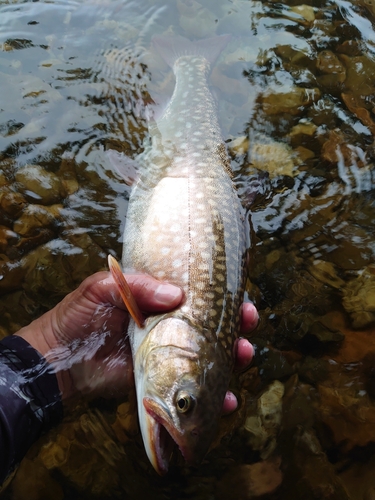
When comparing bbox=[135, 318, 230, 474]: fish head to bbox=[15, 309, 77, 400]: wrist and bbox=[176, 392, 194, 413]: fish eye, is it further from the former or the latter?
bbox=[15, 309, 77, 400]: wrist

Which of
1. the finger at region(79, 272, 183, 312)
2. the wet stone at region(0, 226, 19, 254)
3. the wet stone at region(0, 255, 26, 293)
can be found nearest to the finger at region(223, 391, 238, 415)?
the finger at region(79, 272, 183, 312)

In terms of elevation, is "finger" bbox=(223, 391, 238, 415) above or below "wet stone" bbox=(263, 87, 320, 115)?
below

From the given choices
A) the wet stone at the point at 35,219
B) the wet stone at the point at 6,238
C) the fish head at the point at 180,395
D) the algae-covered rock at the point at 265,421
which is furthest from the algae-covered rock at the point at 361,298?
the wet stone at the point at 6,238

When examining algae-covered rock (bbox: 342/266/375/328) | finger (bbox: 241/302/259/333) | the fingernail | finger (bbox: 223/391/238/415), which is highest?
the fingernail

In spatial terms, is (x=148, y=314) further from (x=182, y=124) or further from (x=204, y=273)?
(x=182, y=124)

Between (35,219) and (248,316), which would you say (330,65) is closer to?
(248,316)

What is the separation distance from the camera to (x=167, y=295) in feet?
8.14

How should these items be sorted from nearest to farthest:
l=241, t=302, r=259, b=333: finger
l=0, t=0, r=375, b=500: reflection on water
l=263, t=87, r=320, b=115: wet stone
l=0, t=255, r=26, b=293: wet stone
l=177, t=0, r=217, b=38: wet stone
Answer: l=0, t=0, r=375, b=500: reflection on water < l=241, t=302, r=259, b=333: finger < l=0, t=255, r=26, b=293: wet stone < l=263, t=87, r=320, b=115: wet stone < l=177, t=0, r=217, b=38: wet stone

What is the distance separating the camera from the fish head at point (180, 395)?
6.95 feet

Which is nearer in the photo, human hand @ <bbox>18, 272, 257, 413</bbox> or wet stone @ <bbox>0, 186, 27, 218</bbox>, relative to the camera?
human hand @ <bbox>18, 272, 257, 413</bbox>

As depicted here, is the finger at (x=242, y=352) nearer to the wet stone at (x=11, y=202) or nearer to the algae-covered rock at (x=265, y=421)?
the algae-covered rock at (x=265, y=421)

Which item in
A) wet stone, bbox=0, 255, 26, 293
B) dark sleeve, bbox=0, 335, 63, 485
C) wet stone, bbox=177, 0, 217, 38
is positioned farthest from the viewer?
wet stone, bbox=177, 0, 217, 38

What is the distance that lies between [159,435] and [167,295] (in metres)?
0.80

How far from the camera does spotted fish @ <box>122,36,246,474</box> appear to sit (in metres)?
2.17
